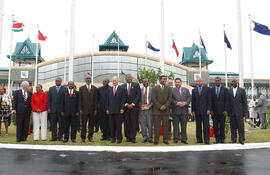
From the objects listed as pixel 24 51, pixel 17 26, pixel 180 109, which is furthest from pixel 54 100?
pixel 24 51

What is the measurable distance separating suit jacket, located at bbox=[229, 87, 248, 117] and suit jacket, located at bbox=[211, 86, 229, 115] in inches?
5.9

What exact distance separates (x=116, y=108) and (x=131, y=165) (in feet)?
11.2

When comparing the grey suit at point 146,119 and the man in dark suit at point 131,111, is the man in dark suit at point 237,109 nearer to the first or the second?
the grey suit at point 146,119

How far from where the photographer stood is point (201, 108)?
8055mm

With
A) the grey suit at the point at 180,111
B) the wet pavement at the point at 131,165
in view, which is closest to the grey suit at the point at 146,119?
the grey suit at the point at 180,111

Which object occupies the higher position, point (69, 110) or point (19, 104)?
point (19, 104)

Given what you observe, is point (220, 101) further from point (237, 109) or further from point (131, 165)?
point (131, 165)

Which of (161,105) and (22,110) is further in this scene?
(22,110)

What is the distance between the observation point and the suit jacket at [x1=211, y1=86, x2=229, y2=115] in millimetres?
8109

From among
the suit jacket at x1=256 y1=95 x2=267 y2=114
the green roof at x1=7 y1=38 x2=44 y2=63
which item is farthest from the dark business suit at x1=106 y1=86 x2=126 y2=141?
the green roof at x1=7 y1=38 x2=44 y2=63

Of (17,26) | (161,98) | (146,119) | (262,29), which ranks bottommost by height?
(146,119)

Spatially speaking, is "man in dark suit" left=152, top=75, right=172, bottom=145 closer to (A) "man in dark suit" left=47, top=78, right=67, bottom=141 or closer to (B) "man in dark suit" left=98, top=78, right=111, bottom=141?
(B) "man in dark suit" left=98, top=78, right=111, bottom=141

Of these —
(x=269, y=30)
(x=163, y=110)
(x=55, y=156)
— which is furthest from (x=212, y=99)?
(x=269, y=30)

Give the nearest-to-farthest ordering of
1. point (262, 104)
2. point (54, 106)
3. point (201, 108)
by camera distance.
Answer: point (201, 108), point (54, 106), point (262, 104)
